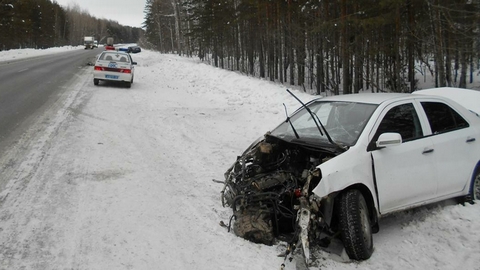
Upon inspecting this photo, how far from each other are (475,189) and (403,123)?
5.15 feet

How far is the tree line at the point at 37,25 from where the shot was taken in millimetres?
56031

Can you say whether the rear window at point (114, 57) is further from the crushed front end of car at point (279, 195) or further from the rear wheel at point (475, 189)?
the rear wheel at point (475, 189)

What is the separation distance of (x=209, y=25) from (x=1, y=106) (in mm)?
27015

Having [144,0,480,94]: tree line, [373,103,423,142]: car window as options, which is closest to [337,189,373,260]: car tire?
[373,103,423,142]: car window

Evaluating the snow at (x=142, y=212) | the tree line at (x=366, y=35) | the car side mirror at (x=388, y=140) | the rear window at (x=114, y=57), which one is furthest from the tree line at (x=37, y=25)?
the car side mirror at (x=388, y=140)

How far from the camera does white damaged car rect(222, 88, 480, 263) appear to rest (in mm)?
3764

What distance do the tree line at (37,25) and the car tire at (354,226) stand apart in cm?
6256

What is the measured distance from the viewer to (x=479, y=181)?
5.10 metres

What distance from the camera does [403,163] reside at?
4270mm

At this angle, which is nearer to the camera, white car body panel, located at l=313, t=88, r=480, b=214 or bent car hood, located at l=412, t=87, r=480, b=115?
white car body panel, located at l=313, t=88, r=480, b=214

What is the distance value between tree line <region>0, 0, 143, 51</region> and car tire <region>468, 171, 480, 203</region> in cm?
6285

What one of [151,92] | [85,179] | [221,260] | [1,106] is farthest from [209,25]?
[221,260]

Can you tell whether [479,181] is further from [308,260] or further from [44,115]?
[44,115]

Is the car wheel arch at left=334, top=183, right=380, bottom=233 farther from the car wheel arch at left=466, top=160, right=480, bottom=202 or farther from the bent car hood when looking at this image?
the bent car hood
